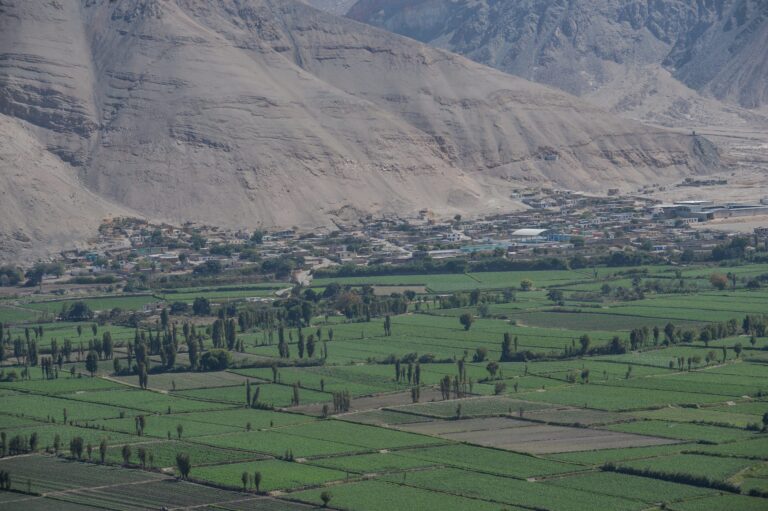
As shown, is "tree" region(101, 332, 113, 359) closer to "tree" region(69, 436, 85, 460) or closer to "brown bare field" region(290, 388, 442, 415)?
"brown bare field" region(290, 388, 442, 415)

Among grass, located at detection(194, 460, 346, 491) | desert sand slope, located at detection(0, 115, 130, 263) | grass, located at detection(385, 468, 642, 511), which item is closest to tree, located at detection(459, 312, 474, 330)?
grass, located at detection(194, 460, 346, 491)

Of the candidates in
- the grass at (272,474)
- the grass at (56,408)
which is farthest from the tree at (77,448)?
the grass at (56,408)

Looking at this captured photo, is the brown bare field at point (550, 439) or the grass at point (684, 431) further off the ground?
the grass at point (684, 431)

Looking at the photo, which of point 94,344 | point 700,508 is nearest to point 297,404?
point 94,344

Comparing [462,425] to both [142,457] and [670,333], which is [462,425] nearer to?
[142,457]

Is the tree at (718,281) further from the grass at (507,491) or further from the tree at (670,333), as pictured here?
the grass at (507,491)

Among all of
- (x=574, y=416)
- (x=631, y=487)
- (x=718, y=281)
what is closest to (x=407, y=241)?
(x=718, y=281)
